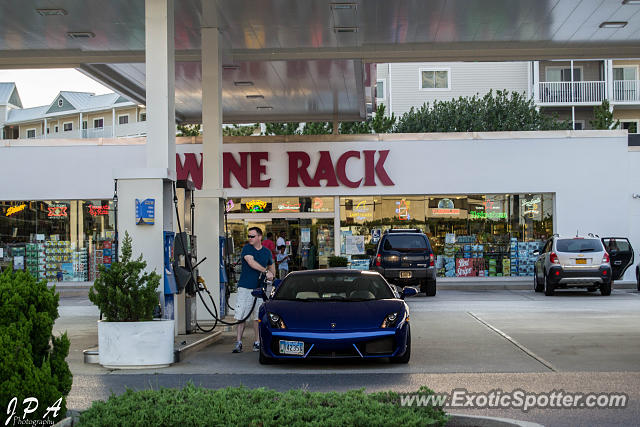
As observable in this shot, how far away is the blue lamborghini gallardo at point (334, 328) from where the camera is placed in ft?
36.4

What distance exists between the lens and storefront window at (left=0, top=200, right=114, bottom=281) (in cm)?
3033

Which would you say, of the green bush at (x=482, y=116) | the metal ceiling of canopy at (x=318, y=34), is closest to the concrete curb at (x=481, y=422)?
the metal ceiling of canopy at (x=318, y=34)

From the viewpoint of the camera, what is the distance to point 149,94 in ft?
44.3

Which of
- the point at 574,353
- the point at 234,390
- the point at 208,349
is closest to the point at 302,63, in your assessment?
the point at 208,349

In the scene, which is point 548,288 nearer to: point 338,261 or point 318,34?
point 338,261

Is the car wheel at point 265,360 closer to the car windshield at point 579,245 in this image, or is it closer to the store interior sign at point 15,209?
the car windshield at point 579,245

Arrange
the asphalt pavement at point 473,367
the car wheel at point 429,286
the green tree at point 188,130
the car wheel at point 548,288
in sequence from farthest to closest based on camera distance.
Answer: the green tree at point 188,130, the car wheel at point 429,286, the car wheel at point 548,288, the asphalt pavement at point 473,367

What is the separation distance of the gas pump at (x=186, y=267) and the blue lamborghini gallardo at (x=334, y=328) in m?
1.73

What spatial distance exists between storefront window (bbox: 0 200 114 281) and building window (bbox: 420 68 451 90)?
23.1 m

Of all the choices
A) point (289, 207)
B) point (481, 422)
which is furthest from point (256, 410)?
point (289, 207)

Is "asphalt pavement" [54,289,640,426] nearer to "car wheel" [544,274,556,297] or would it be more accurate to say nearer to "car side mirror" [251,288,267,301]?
"car side mirror" [251,288,267,301]

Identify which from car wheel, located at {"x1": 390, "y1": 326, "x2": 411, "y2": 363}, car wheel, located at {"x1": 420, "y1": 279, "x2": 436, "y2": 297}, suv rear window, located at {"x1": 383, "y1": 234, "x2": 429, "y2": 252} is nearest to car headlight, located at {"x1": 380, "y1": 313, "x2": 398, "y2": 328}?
car wheel, located at {"x1": 390, "y1": 326, "x2": 411, "y2": 363}

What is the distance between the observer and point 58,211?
30.5m

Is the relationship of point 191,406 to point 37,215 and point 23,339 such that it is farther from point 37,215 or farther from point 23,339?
point 37,215
